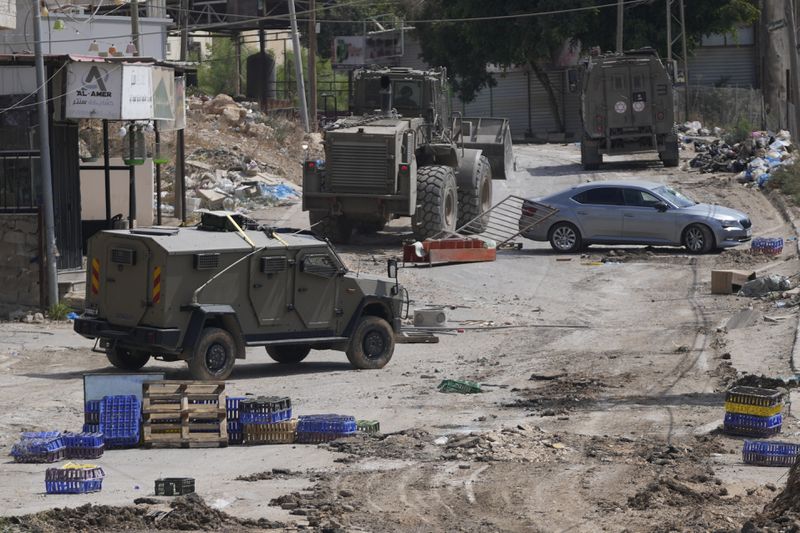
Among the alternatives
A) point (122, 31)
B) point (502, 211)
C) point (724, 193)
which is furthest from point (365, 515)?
point (122, 31)

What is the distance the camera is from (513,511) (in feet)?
32.1

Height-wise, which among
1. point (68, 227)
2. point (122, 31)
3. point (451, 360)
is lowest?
point (451, 360)

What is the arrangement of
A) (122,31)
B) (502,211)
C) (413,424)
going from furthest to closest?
1. (122,31)
2. (502,211)
3. (413,424)

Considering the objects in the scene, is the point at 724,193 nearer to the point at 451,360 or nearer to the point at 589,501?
the point at 451,360

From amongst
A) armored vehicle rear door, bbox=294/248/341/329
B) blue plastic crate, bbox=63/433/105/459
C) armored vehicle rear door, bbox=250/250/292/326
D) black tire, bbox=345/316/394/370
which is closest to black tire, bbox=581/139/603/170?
black tire, bbox=345/316/394/370

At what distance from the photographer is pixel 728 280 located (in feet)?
73.9

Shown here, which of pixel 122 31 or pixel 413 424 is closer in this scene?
pixel 413 424

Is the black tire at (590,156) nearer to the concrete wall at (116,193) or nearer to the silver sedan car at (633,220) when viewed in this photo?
the silver sedan car at (633,220)

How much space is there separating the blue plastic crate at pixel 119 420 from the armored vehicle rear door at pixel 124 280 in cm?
307

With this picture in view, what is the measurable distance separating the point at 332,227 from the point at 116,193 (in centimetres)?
535

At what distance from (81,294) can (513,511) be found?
14.8 metres

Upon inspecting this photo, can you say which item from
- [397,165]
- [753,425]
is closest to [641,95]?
[397,165]

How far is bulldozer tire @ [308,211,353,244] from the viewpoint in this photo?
88.5ft

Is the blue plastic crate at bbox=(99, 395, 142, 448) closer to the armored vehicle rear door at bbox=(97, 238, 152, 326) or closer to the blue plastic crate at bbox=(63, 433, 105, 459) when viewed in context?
the blue plastic crate at bbox=(63, 433, 105, 459)
